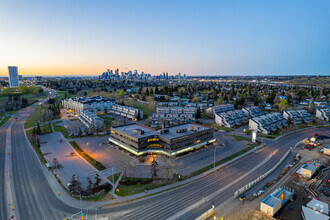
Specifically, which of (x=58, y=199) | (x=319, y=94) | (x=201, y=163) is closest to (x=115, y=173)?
(x=58, y=199)

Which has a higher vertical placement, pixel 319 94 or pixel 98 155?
pixel 319 94

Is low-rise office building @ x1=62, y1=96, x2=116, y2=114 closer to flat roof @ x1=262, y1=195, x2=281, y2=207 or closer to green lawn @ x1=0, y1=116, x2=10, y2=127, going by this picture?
green lawn @ x1=0, y1=116, x2=10, y2=127

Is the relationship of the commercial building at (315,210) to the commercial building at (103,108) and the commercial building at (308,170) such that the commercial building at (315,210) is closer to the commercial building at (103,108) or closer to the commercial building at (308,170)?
the commercial building at (308,170)

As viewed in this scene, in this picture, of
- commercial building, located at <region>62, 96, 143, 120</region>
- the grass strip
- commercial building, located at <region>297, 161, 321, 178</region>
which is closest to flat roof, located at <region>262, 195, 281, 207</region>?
commercial building, located at <region>297, 161, 321, 178</region>

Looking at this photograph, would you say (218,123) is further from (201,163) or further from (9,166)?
(9,166)

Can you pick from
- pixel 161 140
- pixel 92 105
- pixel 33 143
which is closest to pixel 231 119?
pixel 161 140
